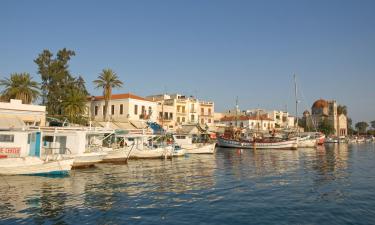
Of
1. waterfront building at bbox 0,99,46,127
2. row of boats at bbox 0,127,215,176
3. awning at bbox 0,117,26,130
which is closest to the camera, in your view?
row of boats at bbox 0,127,215,176

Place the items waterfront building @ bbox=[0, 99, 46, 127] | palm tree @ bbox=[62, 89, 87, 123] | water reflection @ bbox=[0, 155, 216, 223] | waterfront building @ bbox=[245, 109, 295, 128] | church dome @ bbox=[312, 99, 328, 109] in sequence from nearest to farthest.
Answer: water reflection @ bbox=[0, 155, 216, 223], waterfront building @ bbox=[0, 99, 46, 127], palm tree @ bbox=[62, 89, 87, 123], waterfront building @ bbox=[245, 109, 295, 128], church dome @ bbox=[312, 99, 328, 109]

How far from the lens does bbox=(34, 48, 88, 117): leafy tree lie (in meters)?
58.0

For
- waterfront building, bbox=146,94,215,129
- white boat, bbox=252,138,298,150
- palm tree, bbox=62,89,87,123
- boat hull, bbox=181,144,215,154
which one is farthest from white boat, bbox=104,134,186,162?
white boat, bbox=252,138,298,150

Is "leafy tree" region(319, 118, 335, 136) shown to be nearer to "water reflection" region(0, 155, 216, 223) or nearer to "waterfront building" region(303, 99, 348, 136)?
"waterfront building" region(303, 99, 348, 136)

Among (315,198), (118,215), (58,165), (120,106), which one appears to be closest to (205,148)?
(120,106)

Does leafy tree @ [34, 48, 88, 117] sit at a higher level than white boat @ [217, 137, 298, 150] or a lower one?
higher

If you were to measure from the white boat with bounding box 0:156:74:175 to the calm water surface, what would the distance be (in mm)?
976

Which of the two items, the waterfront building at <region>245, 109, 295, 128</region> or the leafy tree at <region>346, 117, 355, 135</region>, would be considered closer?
the waterfront building at <region>245, 109, 295, 128</region>

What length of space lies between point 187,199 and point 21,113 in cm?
3029

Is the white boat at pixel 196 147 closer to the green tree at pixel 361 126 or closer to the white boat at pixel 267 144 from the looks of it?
the white boat at pixel 267 144

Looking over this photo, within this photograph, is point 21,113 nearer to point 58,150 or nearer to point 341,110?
point 58,150

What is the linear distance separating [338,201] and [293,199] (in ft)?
7.55

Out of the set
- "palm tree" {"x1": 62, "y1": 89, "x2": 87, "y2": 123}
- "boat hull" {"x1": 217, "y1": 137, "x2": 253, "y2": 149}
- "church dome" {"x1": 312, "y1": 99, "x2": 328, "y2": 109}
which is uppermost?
"church dome" {"x1": 312, "y1": 99, "x2": 328, "y2": 109}

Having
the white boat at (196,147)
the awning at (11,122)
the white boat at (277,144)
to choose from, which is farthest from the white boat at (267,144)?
the awning at (11,122)
